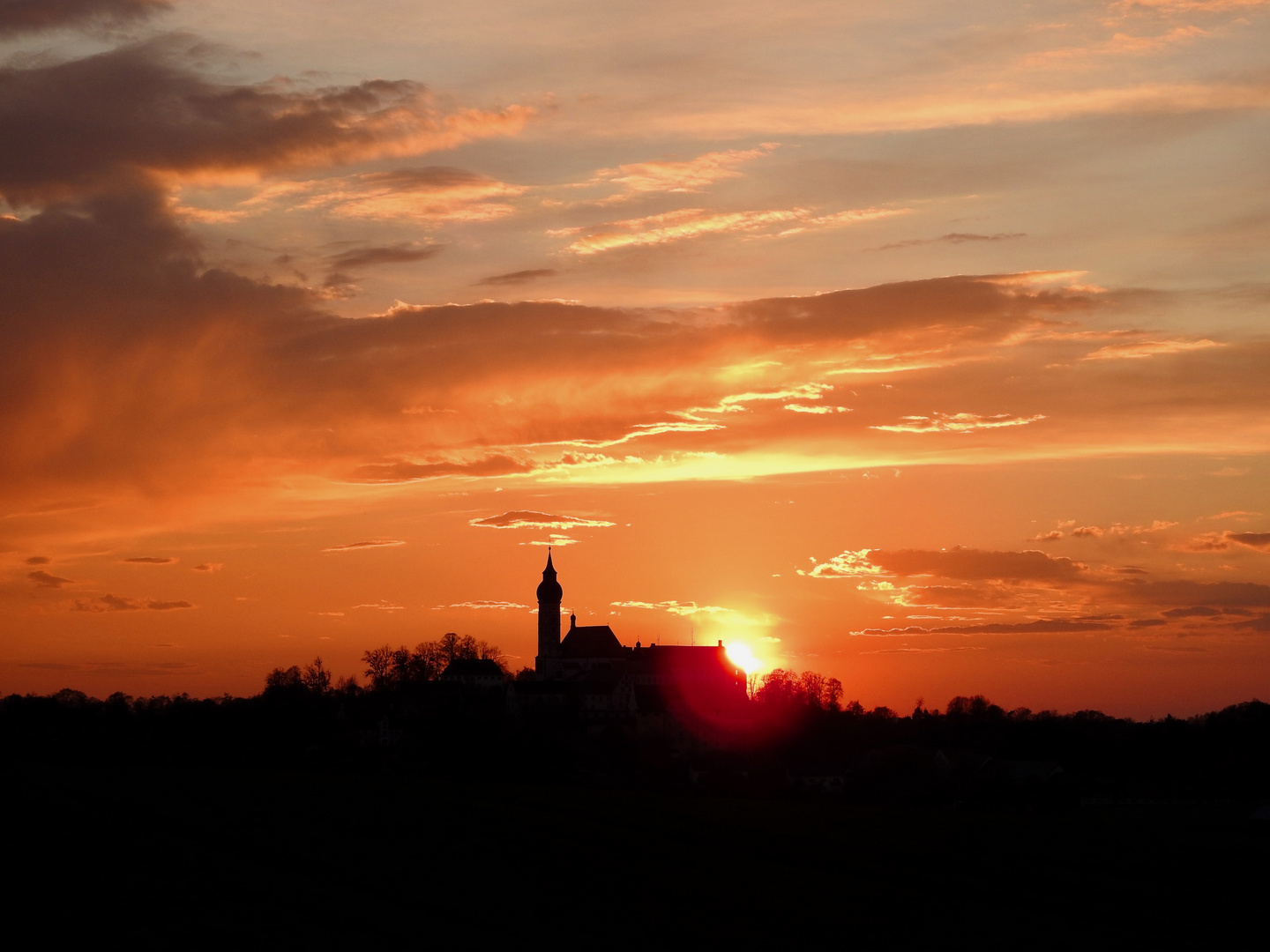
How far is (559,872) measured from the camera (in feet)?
146

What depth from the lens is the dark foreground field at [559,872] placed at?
3466 centimetres

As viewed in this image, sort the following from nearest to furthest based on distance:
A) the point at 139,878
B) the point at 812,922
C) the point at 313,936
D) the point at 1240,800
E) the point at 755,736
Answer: the point at 313,936
the point at 812,922
the point at 139,878
the point at 1240,800
the point at 755,736

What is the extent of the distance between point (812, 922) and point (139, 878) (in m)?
19.7

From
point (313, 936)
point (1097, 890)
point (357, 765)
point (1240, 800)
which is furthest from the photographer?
point (1240, 800)

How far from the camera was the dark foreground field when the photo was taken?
114ft

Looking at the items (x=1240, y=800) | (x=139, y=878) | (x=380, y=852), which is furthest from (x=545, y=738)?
(x=139, y=878)

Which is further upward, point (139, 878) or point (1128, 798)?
point (139, 878)

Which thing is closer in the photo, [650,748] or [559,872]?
[559,872]

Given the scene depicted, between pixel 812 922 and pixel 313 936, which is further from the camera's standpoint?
pixel 812 922

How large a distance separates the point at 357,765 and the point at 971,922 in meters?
70.2

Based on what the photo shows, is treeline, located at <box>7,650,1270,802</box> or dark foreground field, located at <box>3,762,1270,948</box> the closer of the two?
dark foreground field, located at <box>3,762,1270,948</box>

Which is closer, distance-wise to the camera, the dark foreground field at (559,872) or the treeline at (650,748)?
the dark foreground field at (559,872)

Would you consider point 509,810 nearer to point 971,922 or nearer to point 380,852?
point 380,852

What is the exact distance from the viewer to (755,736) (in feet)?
585
